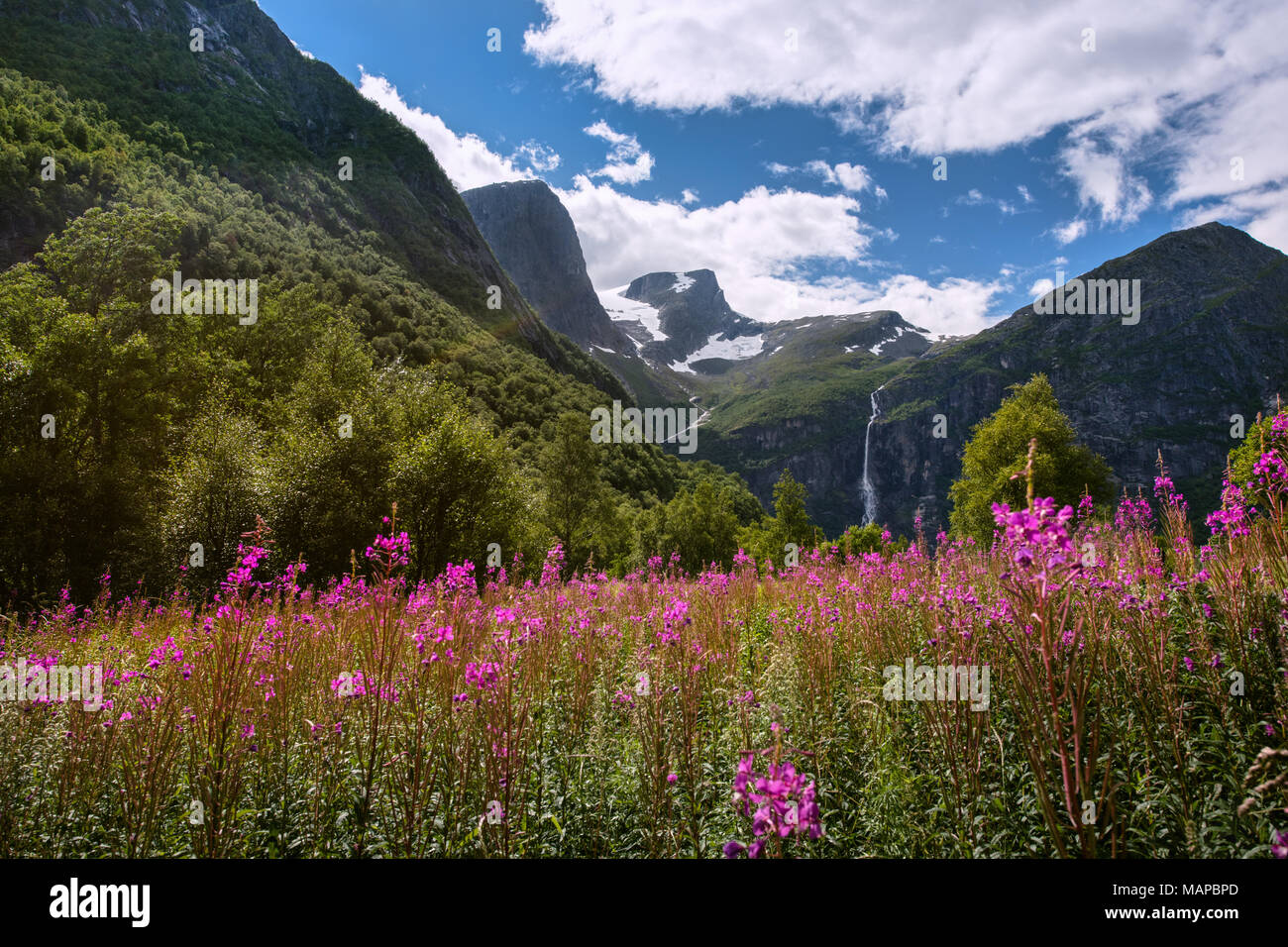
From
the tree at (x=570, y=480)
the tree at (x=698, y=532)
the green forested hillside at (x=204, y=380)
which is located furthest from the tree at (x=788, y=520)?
the tree at (x=570, y=480)

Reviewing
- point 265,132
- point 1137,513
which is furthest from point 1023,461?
point 265,132

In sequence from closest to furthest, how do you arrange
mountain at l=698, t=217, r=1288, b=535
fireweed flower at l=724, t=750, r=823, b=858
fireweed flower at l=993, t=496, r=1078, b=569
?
1. fireweed flower at l=724, t=750, r=823, b=858
2. fireweed flower at l=993, t=496, r=1078, b=569
3. mountain at l=698, t=217, r=1288, b=535

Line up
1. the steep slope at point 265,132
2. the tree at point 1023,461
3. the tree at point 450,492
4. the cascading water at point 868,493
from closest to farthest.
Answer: the tree at point 450,492 → the tree at point 1023,461 → the steep slope at point 265,132 → the cascading water at point 868,493

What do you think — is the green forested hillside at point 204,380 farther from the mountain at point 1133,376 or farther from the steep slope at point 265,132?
the mountain at point 1133,376

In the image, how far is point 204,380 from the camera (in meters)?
19.4

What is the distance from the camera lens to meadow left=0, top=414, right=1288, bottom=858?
2.42 metres

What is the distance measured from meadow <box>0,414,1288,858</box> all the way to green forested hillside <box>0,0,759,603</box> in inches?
490

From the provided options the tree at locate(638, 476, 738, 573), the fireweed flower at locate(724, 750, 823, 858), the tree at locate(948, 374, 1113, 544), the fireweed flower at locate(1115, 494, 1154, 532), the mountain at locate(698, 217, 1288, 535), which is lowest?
the tree at locate(638, 476, 738, 573)

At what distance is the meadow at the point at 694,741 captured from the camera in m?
2.42

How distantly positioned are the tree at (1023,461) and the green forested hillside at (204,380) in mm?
19920

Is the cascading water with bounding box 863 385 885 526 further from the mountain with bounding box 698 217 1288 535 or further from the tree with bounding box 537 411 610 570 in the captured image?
the tree with bounding box 537 411 610 570

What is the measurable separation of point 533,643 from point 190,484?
1591 cm

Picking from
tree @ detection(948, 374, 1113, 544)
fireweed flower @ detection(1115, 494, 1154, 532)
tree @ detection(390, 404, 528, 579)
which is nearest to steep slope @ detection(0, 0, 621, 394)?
tree @ detection(390, 404, 528, 579)

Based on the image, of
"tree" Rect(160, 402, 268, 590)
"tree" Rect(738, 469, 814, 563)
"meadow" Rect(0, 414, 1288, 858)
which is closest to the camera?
"meadow" Rect(0, 414, 1288, 858)
